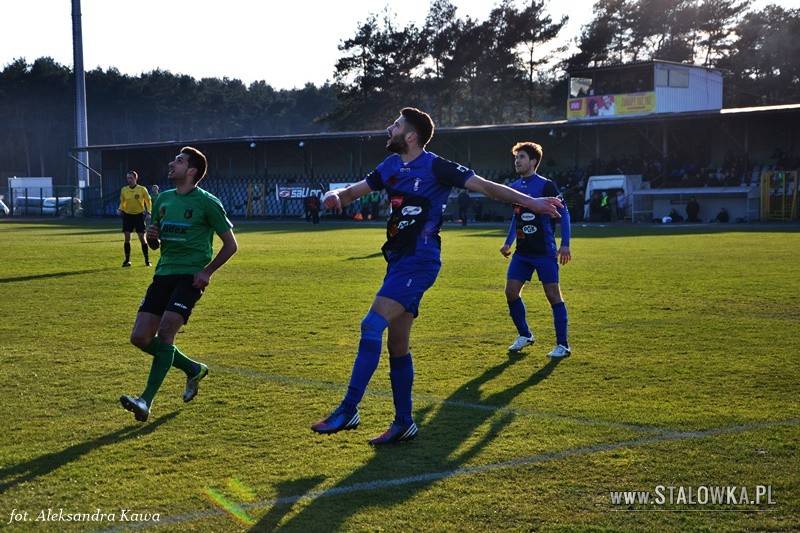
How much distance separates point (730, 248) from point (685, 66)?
32486 mm

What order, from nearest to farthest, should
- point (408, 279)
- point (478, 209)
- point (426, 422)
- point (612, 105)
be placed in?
point (408, 279) → point (426, 422) → point (478, 209) → point (612, 105)

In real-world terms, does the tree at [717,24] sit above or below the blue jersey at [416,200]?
above

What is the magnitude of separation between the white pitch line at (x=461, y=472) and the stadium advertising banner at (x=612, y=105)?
46249 millimetres

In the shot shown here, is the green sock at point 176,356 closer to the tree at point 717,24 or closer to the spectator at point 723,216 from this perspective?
the spectator at point 723,216

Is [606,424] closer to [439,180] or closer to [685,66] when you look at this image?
[439,180]

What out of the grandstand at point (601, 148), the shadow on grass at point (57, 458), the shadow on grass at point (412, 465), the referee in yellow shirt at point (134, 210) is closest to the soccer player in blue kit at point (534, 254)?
the shadow on grass at point (412, 465)

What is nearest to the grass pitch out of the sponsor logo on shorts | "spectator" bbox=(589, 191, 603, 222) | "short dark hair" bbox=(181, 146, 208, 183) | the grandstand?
the sponsor logo on shorts

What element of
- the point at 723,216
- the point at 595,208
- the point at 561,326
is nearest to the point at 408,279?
the point at 561,326

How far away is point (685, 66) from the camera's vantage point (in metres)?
53.3

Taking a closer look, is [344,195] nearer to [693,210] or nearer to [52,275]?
[52,275]

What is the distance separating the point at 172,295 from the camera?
6.78m

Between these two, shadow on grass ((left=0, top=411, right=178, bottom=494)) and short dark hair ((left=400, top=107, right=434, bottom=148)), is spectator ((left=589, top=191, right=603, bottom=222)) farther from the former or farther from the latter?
shadow on grass ((left=0, top=411, right=178, bottom=494))

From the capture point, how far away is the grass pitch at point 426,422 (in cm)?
460

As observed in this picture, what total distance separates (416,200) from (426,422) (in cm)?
152
